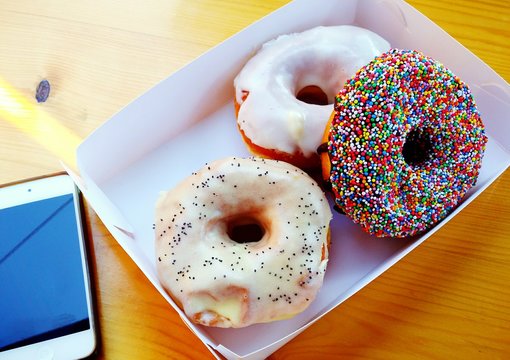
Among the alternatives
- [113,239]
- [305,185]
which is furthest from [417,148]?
[113,239]

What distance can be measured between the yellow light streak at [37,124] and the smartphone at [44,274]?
0.26 feet

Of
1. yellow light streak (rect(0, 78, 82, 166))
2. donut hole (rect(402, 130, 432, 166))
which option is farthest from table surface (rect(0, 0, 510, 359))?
donut hole (rect(402, 130, 432, 166))

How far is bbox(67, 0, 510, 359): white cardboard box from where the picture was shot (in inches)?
40.6

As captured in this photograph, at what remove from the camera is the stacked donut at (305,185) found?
0.93 metres

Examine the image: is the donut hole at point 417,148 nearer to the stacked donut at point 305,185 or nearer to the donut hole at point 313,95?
the stacked donut at point 305,185

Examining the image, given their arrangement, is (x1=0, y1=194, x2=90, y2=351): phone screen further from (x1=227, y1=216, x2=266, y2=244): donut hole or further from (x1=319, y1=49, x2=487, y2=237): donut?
(x1=319, y1=49, x2=487, y2=237): donut

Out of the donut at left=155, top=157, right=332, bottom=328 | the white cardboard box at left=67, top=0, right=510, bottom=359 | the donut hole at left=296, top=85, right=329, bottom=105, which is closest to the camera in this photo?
the donut at left=155, top=157, right=332, bottom=328

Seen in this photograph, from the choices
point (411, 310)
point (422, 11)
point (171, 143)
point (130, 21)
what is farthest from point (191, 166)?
point (422, 11)

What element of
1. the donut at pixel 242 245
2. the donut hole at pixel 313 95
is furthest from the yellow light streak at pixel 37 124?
the donut hole at pixel 313 95

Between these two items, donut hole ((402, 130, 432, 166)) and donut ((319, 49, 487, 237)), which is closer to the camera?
donut ((319, 49, 487, 237))

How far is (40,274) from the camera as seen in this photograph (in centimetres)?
99

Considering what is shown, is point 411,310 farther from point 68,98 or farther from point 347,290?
point 68,98

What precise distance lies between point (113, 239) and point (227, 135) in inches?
12.2

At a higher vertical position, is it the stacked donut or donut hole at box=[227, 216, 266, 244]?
the stacked donut
